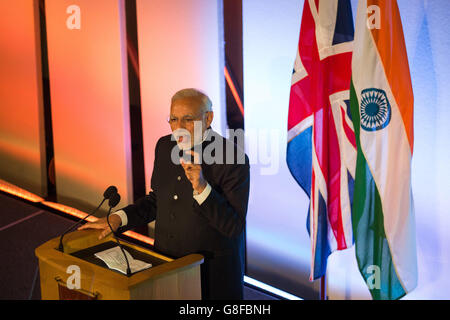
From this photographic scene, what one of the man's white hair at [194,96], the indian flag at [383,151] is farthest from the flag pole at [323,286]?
the man's white hair at [194,96]

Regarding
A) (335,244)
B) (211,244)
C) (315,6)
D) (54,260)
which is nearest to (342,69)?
(315,6)

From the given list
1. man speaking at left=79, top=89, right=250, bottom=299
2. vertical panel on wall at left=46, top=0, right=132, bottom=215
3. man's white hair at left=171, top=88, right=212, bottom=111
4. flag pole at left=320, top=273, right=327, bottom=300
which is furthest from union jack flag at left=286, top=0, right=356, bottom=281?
vertical panel on wall at left=46, top=0, right=132, bottom=215

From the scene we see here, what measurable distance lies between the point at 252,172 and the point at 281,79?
26.6 inches

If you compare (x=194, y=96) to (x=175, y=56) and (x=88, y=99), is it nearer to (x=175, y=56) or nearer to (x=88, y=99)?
(x=175, y=56)

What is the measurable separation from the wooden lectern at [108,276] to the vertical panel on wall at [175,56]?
178 centimetres

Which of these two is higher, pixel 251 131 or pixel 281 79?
pixel 281 79

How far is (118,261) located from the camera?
6.80ft

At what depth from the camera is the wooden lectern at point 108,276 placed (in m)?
1.84

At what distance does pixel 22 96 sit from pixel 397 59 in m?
4.07

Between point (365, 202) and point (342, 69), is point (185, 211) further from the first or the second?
point (342, 69)

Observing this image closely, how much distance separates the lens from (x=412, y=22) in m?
2.76

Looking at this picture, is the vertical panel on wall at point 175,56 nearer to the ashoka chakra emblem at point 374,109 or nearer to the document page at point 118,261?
the ashoka chakra emblem at point 374,109

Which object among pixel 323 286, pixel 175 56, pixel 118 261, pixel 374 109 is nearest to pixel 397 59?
pixel 374 109

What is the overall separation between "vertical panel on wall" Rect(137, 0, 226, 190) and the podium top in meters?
1.70
